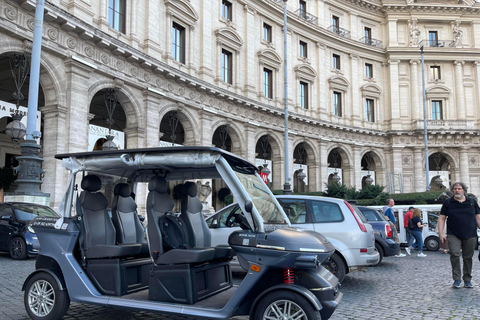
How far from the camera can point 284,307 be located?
167 inches

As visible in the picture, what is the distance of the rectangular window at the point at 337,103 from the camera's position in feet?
121

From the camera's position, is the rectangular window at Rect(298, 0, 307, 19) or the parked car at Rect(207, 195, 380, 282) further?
the rectangular window at Rect(298, 0, 307, 19)

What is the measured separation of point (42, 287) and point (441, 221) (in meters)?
6.88

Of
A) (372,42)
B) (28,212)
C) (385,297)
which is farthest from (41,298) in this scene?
(372,42)

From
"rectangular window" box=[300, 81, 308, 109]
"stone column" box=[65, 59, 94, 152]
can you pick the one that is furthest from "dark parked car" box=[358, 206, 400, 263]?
"rectangular window" box=[300, 81, 308, 109]

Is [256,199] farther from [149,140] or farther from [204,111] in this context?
[204,111]

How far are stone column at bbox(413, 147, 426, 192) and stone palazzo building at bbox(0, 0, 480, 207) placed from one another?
0.14 meters

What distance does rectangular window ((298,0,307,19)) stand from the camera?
113ft

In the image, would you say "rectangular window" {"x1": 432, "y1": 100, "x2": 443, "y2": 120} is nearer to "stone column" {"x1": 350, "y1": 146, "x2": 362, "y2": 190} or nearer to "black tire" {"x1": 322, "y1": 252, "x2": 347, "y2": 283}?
"stone column" {"x1": 350, "y1": 146, "x2": 362, "y2": 190}

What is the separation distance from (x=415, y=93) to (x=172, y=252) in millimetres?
40140

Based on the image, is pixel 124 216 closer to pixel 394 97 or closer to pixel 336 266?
pixel 336 266

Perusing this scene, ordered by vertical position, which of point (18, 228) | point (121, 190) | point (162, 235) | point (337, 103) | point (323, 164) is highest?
point (337, 103)

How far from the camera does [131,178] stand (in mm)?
6355

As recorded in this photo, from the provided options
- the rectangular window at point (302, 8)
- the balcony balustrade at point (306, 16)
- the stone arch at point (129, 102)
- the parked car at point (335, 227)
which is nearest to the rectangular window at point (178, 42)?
the stone arch at point (129, 102)
